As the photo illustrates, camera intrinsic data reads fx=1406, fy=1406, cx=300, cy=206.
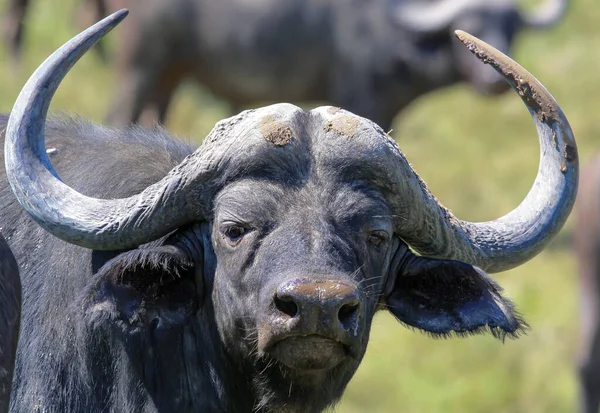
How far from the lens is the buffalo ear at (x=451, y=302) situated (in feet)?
20.6

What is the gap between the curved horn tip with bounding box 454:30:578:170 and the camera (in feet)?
20.3

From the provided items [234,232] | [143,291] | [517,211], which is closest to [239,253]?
[234,232]

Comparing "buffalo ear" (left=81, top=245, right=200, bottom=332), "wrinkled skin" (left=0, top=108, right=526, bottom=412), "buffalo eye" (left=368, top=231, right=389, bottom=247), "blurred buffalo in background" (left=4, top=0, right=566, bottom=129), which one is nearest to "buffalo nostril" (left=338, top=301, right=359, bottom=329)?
"wrinkled skin" (left=0, top=108, right=526, bottom=412)

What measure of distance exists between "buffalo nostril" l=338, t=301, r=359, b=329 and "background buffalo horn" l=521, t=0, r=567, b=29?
38.9 feet

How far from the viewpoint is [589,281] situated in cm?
1263

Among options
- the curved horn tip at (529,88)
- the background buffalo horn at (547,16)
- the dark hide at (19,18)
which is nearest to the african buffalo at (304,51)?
the dark hide at (19,18)

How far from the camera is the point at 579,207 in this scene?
12727 millimetres

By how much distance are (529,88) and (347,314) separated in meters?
1.43

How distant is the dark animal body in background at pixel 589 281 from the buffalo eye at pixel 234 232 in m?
7.03

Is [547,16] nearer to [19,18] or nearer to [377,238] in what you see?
[19,18]

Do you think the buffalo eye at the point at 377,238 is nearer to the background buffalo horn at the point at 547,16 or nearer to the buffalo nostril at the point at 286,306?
the buffalo nostril at the point at 286,306

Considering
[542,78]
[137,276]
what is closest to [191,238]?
[137,276]

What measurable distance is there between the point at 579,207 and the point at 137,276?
24.3 feet

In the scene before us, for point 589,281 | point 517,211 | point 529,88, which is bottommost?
point 589,281
